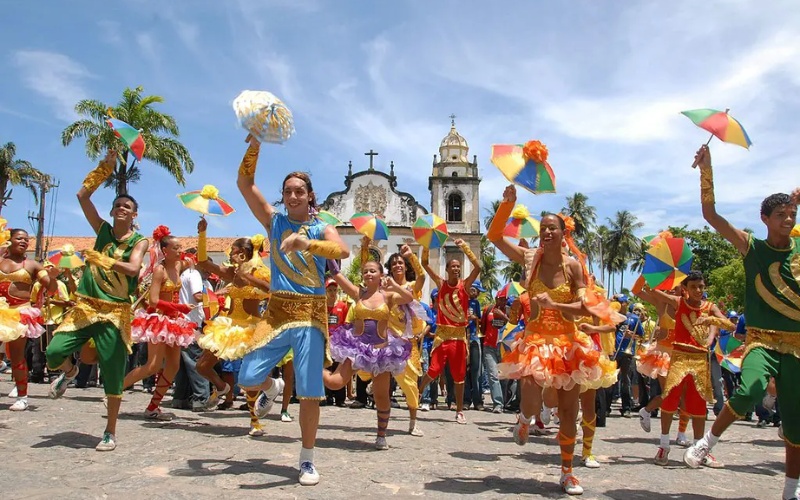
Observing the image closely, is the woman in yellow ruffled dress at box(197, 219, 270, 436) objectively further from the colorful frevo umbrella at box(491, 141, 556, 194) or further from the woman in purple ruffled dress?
the colorful frevo umbrella at box(491, 141, 556, 194)

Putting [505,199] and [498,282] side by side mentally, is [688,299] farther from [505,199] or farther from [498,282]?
[498,282]

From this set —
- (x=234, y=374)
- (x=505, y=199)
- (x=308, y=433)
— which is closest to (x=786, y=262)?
(x=505, y=199)

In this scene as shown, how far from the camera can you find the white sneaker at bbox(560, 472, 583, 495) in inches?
197

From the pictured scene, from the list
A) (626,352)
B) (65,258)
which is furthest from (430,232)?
(65,258)

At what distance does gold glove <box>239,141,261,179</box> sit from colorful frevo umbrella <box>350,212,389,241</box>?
136 inches

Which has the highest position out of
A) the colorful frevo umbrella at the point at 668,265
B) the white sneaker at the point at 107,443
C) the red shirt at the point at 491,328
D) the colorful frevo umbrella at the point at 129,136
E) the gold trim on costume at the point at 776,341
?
the colorful frevo umbrella at the point at 129,136

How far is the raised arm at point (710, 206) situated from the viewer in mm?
5090

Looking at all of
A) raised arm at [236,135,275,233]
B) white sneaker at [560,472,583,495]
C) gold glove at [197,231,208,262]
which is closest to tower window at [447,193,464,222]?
gold glove at [197,231,208,262]

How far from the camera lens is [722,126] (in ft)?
16.3

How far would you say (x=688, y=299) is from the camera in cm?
740

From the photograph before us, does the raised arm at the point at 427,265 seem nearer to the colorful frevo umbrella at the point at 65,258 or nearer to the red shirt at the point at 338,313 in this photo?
the red shirt at the point at 338,313

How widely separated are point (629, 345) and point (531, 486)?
8771 mm

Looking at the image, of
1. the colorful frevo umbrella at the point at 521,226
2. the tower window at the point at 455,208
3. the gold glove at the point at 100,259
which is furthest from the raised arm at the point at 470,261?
the tower window at the point at 455,208

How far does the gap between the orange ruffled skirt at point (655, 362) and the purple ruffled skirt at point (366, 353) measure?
3.17 metres
